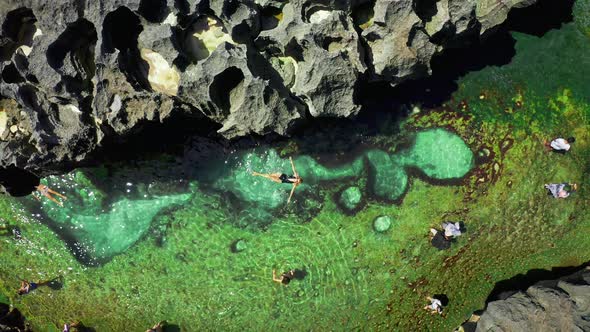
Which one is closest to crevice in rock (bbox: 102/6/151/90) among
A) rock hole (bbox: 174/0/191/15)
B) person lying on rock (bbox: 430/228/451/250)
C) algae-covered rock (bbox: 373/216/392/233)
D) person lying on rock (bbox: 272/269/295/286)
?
rock hole (bbox: 174/0/191/15)

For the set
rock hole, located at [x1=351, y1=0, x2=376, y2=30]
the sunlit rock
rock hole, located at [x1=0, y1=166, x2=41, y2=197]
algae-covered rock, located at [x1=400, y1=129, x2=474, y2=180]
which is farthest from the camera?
algae-covered rock, located at [x1=400, y1=129, x2=474, y2=180]

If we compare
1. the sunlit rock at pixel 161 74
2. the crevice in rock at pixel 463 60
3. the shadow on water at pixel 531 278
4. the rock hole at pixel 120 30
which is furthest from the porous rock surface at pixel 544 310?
the rock hole at pixel 120 30

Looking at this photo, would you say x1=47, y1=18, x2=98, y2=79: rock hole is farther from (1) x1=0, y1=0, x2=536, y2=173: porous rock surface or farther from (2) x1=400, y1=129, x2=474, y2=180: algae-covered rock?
(2) x1=400, y1=129, x2=474, y2=180: algae-covered rock

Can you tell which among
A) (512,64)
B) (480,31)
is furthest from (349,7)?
(512,64)

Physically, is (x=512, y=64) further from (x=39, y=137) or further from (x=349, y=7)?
(x=39, y=137)

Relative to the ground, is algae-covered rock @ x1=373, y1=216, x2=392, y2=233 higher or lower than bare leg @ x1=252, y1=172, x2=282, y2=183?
lower

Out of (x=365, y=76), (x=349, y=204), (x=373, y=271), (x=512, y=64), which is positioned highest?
(x=365, y=76)
